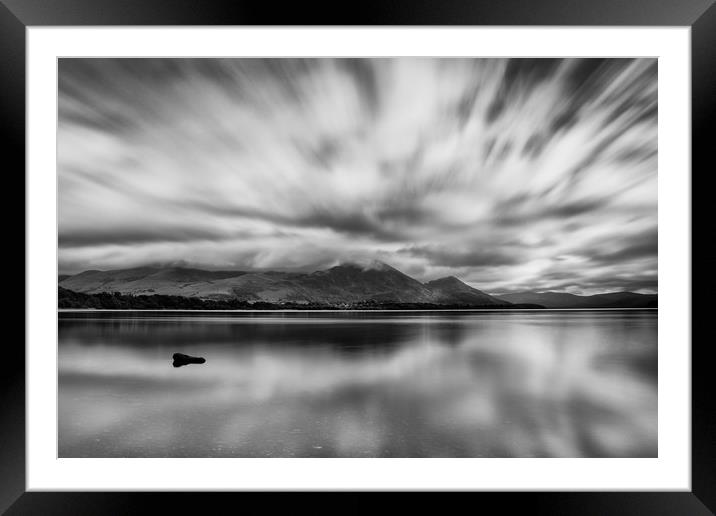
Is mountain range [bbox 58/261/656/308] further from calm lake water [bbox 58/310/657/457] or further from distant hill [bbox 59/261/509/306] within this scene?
calm lake water [bbox 58/310/657/457]

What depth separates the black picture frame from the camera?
1.42 m

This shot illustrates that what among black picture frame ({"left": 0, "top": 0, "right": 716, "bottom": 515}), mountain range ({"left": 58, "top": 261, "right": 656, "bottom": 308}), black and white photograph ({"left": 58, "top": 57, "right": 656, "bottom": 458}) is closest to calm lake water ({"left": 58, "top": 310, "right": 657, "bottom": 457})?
black and white photograph ({"left": 58, "top": 57, "right": 656, "bottom": 458})

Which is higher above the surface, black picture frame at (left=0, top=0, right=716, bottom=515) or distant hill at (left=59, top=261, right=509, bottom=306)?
black picture frame at (left=0, top=0, right=716, bottom=515)

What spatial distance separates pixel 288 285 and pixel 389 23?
6011 centimetres

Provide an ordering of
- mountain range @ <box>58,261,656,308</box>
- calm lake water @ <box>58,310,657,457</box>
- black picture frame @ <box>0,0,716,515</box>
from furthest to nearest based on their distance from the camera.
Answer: mountain range @ <box>58,261,656,308</box> → calm lake water @ <box>58,310,657,457</box> → black picture frame @ <box>0,0,716,515</box>

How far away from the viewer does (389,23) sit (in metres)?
1.45

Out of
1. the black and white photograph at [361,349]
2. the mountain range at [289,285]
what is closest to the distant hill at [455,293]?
the mountain range at [289,285]

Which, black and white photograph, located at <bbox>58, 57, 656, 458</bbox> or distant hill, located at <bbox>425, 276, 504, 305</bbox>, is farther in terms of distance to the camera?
distant hill, located at <bbox>425, 276, 504, 305</bbox>

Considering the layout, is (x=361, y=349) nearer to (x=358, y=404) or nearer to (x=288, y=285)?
(x=358, y=404)

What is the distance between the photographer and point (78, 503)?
144 cm

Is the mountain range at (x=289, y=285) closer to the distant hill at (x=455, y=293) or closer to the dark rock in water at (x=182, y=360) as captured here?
the distant hill at (x=455, y=293)

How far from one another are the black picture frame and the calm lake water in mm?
1305

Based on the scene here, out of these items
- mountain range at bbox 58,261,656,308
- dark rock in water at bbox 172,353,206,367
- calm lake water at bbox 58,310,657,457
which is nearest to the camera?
calm lake water at bbox 58,310,657,457

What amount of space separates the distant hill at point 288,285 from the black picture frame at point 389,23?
47.1 meters
